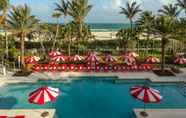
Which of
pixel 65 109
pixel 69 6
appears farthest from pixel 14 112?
pixel 69 6

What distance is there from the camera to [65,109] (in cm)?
1941

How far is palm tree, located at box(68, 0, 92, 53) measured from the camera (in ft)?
147

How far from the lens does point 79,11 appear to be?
4584cm

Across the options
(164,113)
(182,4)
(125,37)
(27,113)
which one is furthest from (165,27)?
(125,37)

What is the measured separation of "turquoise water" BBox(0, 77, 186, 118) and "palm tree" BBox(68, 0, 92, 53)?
18.5 meters

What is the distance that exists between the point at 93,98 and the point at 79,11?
26.1 m

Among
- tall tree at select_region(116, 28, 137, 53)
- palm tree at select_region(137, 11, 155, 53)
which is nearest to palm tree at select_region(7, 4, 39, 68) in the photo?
tall tree at select_region(116, 28, 137, 53)

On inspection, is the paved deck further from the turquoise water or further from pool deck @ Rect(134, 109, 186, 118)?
pool deck @ Rect(134, 109, 186, 118)

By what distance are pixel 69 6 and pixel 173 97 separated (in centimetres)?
2677

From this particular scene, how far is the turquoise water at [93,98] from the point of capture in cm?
1895

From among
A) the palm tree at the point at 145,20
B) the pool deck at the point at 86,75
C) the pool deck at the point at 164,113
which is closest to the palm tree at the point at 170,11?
the palm tree at the point at 145,20

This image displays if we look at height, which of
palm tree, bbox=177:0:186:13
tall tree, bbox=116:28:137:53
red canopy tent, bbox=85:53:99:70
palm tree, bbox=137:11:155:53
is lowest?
red canopy tent, bbox=85:53:99:70

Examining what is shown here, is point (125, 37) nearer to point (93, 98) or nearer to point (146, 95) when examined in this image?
point (93, 98)

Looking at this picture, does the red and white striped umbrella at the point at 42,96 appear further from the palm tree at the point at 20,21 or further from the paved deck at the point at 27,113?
the palm tree at the point at 20,21
